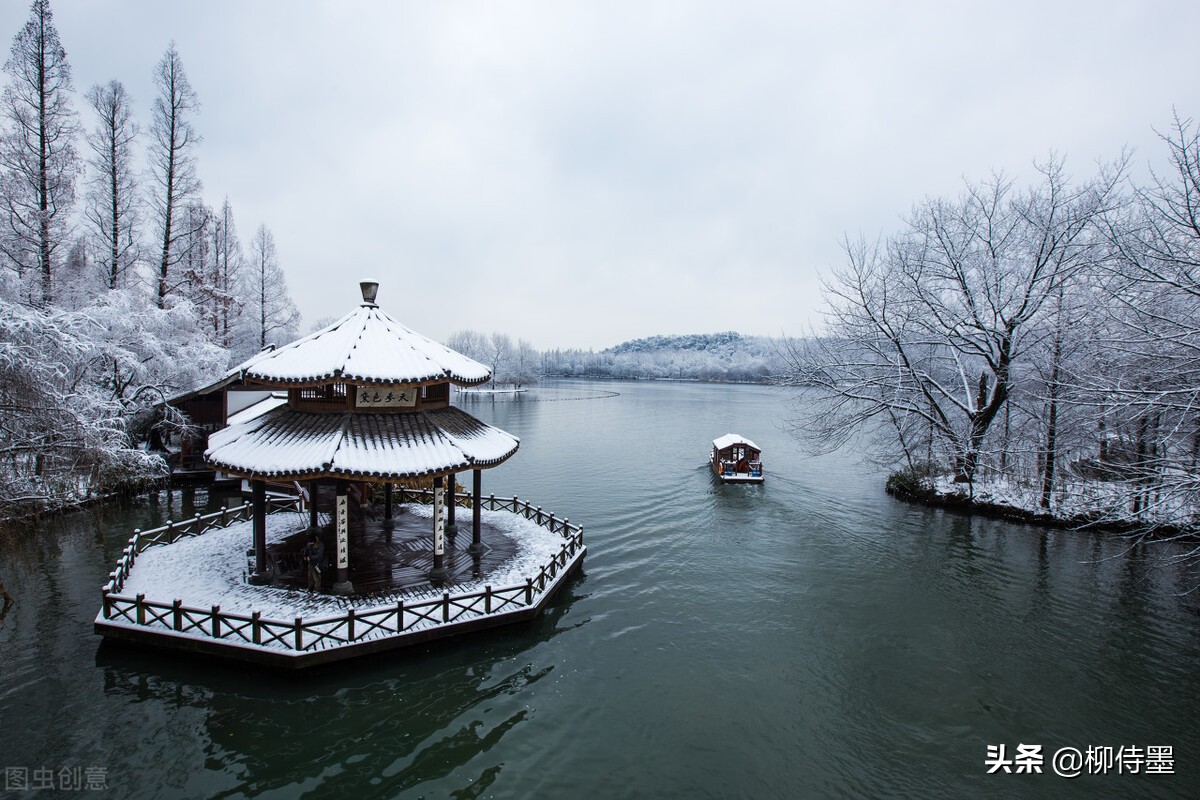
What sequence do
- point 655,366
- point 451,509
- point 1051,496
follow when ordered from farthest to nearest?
1. point 655,366
2. point 1051,496
3. point 451,509

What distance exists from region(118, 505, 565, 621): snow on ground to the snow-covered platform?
1.1 inches

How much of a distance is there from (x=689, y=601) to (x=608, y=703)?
15.8ft

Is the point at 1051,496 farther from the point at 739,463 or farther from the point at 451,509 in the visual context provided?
the point at 451,509

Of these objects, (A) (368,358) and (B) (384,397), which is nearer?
(A) (368,358)

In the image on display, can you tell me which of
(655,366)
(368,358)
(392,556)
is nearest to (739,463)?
(392,556)

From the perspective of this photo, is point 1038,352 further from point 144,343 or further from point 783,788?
point 144,343

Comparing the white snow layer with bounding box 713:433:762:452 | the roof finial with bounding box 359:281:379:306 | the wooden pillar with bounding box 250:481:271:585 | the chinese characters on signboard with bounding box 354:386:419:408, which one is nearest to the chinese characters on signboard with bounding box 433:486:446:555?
the chinese characters on signboard with bounding box 354:386:419:408

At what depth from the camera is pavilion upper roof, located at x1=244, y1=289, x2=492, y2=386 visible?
1227cm

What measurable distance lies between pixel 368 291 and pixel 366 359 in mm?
2908

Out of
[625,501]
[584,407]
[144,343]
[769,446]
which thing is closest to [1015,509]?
[625,501]

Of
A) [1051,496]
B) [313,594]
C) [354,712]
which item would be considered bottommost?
[354,712]

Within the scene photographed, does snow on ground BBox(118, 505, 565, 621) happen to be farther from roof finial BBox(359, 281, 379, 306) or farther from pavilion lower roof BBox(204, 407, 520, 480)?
roof finial BBox(359, 281, 379, 306)

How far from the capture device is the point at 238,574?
42.8 ft

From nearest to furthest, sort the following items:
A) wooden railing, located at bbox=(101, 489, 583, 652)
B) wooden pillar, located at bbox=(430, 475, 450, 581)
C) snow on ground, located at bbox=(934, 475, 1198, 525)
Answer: wooden railing, located at bbox=(101, 489, 583, 652) → wooden pillar, located at bbox=(430, 475, 450, 581) → snow on ground, located at bbox=(934, 475, 1198, 525)
